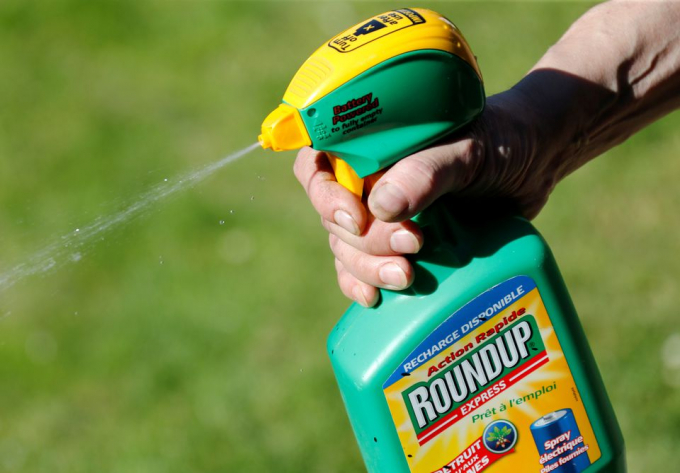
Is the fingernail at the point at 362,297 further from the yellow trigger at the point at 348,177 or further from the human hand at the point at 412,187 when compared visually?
the yellow trigger at the point at 348,177

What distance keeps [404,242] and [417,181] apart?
0.15m

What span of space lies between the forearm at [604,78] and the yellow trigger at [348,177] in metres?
0.40

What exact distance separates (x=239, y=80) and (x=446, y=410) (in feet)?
9.99

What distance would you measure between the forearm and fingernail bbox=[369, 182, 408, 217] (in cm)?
41

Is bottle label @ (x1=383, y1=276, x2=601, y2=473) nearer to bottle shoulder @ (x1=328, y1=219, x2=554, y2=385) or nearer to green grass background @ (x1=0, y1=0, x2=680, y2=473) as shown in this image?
bottle shoulder @ (x1=328, y1=219, x2=554, y2=385)

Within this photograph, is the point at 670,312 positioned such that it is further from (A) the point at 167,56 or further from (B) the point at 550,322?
(A) the point at 167,56

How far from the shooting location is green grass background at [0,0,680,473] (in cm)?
291

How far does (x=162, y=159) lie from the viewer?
12.9 ft

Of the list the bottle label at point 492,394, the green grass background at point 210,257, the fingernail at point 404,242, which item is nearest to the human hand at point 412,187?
the fingernail at point 404,242

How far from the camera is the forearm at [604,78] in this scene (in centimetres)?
169

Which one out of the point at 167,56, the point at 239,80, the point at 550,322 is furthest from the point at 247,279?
the point at 550,322

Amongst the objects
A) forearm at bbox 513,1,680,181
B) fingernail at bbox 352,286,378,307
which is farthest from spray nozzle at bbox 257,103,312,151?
forearm at bbox 513,1,680,181

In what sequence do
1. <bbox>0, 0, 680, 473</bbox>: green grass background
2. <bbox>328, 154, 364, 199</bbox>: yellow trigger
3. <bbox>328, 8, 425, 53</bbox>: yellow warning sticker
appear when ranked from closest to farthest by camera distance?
<bbox>328, 8, 425, 53</bbox>: yellow warning sticker, <bbox>328, 154, 364, 199</bbox>: yellow trigger, <bbox>0, 0, 680, 473</bbox>: green grass background

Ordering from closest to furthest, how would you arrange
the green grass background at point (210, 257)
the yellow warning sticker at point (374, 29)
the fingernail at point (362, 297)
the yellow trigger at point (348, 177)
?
the yellow warning sticker at point (374, 29) < the yellow trigger at point (348, 177) < the fingernail at point (362, 297) < the green grass background at point (210, 257)
